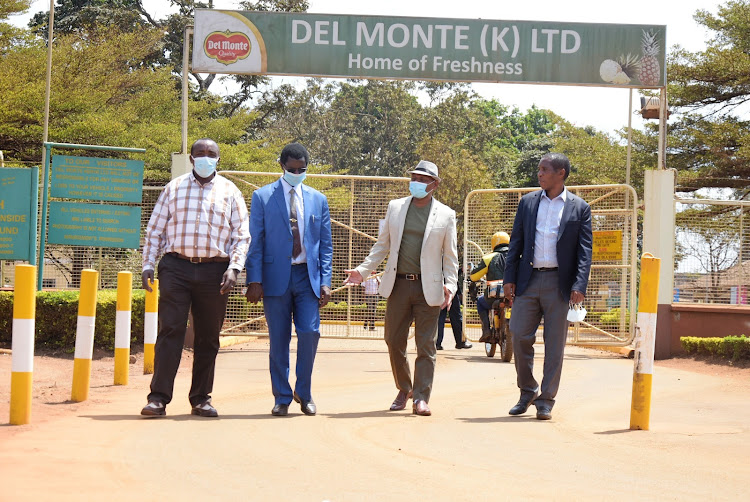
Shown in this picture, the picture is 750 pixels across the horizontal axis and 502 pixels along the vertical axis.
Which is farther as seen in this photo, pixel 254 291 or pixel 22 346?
pixel 254 291

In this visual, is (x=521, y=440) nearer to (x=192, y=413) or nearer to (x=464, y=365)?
(x=192, y=413)

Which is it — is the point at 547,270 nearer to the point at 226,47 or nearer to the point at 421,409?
the point at 421,409

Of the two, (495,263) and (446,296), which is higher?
(495,263)

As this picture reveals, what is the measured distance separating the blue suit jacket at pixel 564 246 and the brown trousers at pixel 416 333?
2.36 ft

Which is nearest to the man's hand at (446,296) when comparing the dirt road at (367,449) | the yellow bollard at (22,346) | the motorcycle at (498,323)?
the dirt road at (367,449)

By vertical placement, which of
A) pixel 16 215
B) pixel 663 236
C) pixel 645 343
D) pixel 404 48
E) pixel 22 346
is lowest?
pixel 22 346

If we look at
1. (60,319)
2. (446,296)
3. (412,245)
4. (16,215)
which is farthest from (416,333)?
(16,215)

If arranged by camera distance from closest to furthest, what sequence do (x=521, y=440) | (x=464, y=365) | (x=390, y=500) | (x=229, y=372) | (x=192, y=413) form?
(x=390, y=500) < (x=521, y=440) < (x=192, y=413) < (x=229, y=372) < (x=464, y=365)

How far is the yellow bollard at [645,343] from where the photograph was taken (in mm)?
7637

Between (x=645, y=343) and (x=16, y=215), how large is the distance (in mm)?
9512

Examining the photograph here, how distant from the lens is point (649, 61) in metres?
15.6

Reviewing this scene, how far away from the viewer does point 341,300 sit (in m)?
16.7

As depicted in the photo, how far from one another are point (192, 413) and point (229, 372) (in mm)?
4404

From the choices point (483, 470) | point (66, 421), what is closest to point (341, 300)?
point (66, 421)
